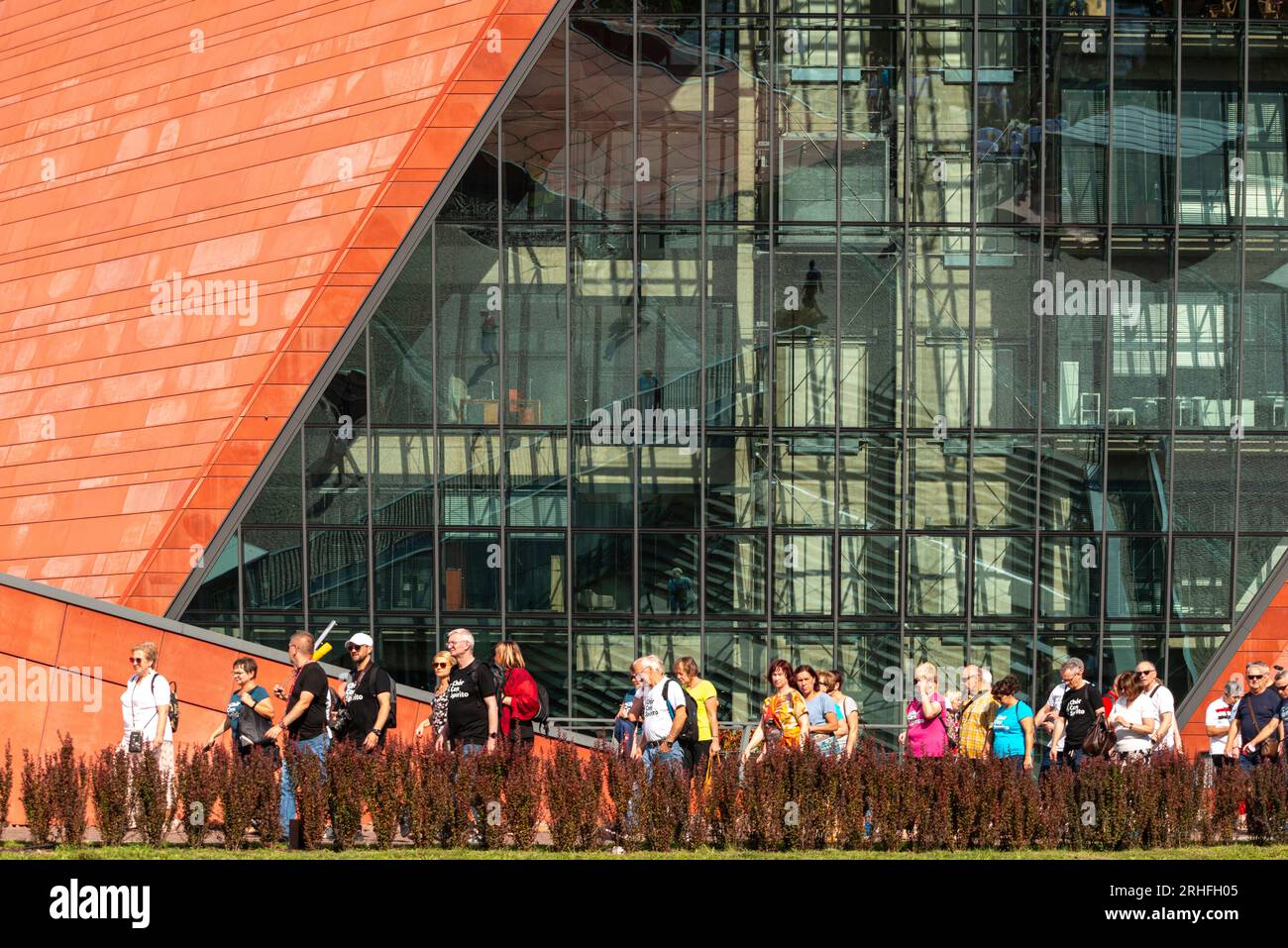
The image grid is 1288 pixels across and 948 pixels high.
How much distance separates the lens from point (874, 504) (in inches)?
854

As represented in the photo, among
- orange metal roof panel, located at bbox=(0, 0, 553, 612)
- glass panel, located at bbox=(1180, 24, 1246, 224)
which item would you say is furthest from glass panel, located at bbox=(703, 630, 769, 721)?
glass panel, located at bbox=(1180, 24, 1246, 224)

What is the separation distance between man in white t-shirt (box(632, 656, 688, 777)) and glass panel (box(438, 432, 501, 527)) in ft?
28.4

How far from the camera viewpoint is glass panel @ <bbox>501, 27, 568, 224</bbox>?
21.6 metres

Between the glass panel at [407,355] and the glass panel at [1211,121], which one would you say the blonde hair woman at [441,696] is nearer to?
the glass panel at [407,355]

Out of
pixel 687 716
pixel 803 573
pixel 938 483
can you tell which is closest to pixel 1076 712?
pixel 687 716

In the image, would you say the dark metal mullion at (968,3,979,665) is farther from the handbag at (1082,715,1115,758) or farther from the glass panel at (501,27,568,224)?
the handbag at (1082,715,1115,758)

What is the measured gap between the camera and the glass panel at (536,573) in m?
21.4

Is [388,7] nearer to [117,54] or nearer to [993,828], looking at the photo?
[117,54]

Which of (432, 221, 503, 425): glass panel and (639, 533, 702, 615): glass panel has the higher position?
(432, 221, 503, 425): glass panel

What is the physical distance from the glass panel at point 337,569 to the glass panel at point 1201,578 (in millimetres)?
10570

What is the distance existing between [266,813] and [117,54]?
14.9 metres

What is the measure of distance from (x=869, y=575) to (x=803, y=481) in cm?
150

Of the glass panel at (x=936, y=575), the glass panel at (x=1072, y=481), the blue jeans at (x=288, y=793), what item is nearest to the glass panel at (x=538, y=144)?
the glass panel at (x=936, y=575)

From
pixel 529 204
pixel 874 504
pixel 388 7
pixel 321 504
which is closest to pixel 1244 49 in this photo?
pixel 874 504
